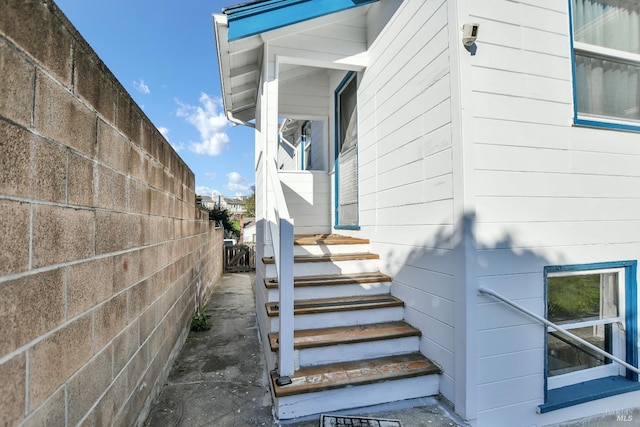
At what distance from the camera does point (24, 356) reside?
3.23 ft

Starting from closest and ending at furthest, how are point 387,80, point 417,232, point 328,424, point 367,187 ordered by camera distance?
point 328,424 < point 417,232 < point 387,80 < point 367,187

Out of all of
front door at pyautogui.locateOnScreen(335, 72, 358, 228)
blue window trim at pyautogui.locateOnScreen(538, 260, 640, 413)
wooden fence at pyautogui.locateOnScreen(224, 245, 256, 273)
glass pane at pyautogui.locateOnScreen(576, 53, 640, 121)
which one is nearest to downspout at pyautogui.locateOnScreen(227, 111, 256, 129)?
front door at pyautogui.locateOnScreen(335, 72, 358, 228)

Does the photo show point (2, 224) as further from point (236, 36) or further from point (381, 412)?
point (236, 36)

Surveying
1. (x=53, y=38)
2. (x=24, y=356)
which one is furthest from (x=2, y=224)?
(x=53, y=38)

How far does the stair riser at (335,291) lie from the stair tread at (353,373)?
67 cm

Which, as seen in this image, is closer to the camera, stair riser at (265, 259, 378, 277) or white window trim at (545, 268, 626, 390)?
white window trim at (545, 268, 626, 390)

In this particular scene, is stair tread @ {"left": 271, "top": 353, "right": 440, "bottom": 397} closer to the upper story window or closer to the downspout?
the upper story window

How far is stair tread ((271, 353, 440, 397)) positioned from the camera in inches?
82.7

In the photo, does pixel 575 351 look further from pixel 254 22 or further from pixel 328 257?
pixel 254 22

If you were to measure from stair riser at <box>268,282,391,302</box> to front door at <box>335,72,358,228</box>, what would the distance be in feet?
3.17

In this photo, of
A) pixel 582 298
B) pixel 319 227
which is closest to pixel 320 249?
pixel 319 227

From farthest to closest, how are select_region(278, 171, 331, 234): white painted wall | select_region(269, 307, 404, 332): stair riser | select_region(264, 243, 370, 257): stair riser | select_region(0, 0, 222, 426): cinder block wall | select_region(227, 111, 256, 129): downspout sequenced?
select_region(227, 111, 256, 129): downspout
select_region(278, 171, 331, 234): white painted wall
select_region(264, 243, 370, 257): stair riser
select_region(269, 307, 404, 332): stair riser
select_region(0, 0, 222, 426): cinder block wall

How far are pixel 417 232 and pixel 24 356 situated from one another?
2382 mm

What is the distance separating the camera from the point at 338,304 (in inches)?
108
